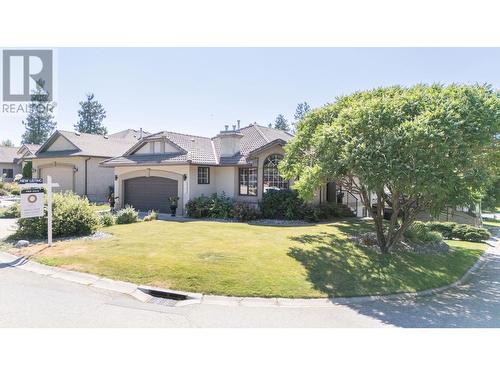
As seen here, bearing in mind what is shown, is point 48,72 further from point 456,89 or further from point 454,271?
point 454,271

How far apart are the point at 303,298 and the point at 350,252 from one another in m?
4.35

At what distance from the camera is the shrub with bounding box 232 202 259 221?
1764 cm

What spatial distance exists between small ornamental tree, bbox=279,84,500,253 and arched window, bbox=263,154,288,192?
27.8 feet

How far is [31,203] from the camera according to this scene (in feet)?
35.2

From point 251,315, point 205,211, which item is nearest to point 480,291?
point 251,315

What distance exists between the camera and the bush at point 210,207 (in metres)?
18.5

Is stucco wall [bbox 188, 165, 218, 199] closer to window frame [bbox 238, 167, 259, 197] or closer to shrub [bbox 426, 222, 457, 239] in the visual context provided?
window frame [bbox 238, 167, 259, 197]

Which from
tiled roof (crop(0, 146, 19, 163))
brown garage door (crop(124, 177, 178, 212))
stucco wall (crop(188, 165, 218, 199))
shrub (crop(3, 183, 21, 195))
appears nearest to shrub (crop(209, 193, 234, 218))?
stucco wall (crop(188, 165, 218, 199))

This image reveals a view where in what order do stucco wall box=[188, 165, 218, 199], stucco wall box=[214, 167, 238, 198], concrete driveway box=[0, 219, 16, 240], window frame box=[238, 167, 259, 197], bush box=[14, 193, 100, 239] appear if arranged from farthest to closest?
stucco wall box=[214, 167, 238, 198], stucco wall box=[188, 165, 218, 199], window frame box=[238, 167, 259, 197], concrete driveway box=[0, 219, 16, 240], bush box=[14, 193, 100, 239]

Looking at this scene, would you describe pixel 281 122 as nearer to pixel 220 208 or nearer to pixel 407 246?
pixel 220 208

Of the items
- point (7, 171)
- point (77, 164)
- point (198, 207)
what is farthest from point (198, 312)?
point (7, 171)

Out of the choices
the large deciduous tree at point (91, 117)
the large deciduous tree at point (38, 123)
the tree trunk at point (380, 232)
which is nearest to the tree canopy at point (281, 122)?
the large deciduous tree at point (91, 117)

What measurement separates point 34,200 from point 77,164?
1896 centimetres

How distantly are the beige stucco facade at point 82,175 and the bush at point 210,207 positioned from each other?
12291mm
